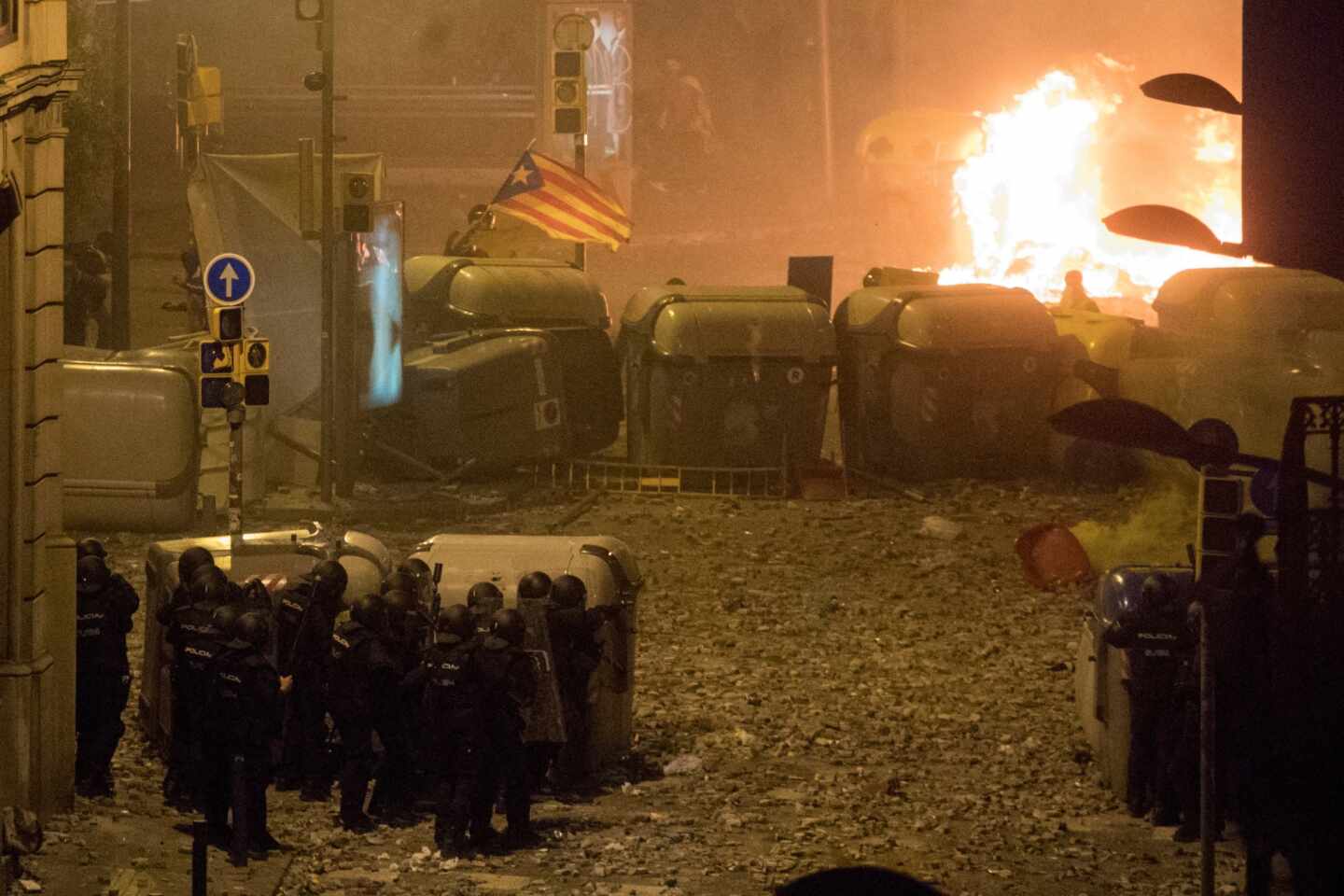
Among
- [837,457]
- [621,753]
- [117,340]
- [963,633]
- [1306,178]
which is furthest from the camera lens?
[117,340]

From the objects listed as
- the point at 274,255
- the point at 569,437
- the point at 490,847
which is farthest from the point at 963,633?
the point at 274,255

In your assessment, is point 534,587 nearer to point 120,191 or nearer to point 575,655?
point 575,655

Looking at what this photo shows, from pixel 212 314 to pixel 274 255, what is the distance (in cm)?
550

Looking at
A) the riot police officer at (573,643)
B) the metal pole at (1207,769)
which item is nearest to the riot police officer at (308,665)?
the riot police officer at (573,643)

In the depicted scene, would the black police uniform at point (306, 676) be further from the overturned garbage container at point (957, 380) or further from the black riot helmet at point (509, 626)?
the overturned garbage container at point (957, 380)

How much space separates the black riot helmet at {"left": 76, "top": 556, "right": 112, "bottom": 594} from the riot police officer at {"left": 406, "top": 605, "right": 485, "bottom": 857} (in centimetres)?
193

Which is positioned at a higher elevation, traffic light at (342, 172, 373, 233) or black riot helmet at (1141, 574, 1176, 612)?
traffic light at (342, 172, 373, 233)

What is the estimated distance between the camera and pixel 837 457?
78.4 feet

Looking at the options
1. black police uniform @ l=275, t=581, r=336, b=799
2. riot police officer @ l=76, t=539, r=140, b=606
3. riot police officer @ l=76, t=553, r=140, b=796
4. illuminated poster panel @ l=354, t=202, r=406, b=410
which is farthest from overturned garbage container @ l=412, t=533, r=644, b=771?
illuminated poster panel @ l=354, t=202, r=406, b=410

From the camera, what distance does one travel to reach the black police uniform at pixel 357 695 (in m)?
11.0

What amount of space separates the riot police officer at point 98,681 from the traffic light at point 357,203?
8705 mm

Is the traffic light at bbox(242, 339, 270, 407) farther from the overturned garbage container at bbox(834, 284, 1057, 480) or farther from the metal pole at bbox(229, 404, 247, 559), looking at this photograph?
the overturned garbage container at bbox(834, 284, 1057, 480)

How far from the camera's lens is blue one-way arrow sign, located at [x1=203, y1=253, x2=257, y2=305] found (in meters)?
15.8

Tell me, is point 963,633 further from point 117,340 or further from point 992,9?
point 992,9
